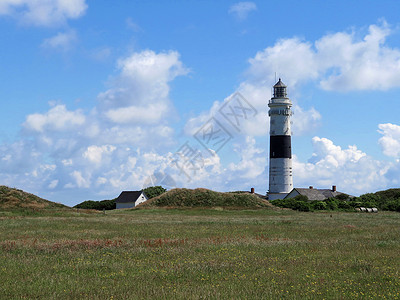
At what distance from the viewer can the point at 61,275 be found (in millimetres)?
14992

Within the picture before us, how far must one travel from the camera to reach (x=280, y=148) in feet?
295

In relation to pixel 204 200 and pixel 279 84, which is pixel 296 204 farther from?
pixel 279 84

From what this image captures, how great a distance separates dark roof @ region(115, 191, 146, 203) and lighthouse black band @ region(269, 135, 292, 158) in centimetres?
3654

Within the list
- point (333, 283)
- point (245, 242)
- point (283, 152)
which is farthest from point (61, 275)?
point (283, 152)

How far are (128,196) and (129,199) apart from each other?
185cm

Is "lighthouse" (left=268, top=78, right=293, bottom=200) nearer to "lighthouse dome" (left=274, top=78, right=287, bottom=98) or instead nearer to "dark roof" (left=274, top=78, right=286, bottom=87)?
"lighthouse dome" (left=274, top=78, right=287, bottom=98)

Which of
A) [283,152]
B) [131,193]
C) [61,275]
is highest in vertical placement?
[283,152]

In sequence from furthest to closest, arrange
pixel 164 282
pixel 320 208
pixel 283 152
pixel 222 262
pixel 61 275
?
pixel 283 152 < pixel 320 208 < pixel 222 262 < pixel 61 275 < pixel 164 282

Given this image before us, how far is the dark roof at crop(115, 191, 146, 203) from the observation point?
107312 millimetres

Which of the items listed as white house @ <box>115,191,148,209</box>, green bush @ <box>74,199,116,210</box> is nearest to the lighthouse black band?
white house @ <box>115,191,148,209</box>

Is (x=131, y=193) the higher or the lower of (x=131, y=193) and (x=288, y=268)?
the higher

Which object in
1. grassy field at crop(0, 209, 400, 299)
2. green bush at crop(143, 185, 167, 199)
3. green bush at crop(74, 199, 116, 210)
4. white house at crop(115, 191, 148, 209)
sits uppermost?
green bush at crop(143, 185, 167, 199)

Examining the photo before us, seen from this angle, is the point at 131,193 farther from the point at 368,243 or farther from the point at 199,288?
the point at 199,288

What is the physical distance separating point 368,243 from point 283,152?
66035 mm
